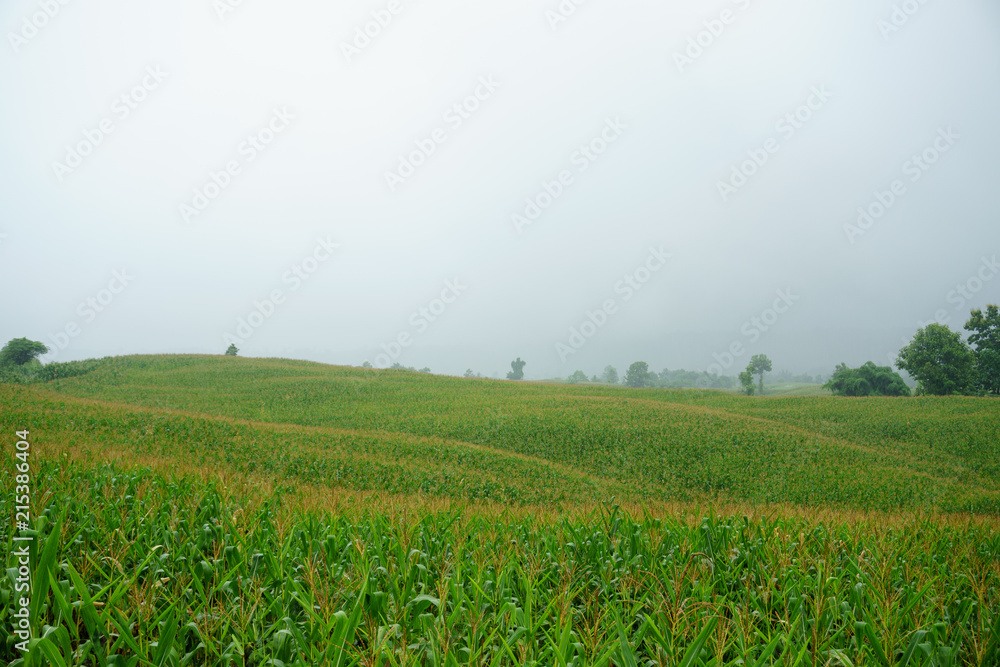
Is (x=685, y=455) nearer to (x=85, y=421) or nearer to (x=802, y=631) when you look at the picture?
(x=802, y=631)

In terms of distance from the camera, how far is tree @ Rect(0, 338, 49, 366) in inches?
2212

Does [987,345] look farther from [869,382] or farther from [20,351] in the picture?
[20,351]

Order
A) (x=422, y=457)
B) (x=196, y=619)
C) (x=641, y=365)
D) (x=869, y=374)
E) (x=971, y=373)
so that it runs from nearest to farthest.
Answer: (x=196, y=619) → (x=422, y=457) → (x=971, y=373) → (x=869, y=374) → (x=641, y=365)

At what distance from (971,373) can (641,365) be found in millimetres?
86781

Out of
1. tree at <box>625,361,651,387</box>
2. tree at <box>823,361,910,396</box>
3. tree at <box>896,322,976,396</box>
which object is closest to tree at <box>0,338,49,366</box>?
tree at <box>823,361,910,396</box>

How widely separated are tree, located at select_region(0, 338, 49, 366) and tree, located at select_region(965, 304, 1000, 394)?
115508 millimetres

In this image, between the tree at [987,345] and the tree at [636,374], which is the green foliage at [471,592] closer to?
the tree at [987,345]

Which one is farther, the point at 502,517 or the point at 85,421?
the point at 85,421

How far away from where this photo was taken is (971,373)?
149ft

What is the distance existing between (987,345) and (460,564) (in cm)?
7104

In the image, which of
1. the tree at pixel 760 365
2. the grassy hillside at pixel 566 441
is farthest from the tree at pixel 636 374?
the grassy hillside at pixel 566 441

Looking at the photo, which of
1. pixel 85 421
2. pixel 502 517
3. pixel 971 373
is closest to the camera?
pixel 502 517

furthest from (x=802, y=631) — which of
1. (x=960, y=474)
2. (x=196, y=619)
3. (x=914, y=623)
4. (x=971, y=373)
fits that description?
(x=971, y=373)

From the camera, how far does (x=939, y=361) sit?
4819 centimetres
